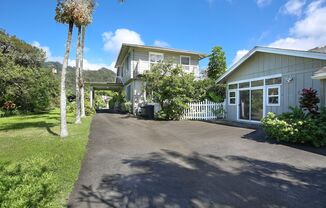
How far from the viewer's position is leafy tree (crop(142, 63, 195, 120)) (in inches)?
606

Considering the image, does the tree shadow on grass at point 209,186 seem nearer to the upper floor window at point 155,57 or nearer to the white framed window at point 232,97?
the white framed window at point 232,97

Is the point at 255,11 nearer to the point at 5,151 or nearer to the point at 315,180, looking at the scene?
the point at 315,180

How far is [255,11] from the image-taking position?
14.2 metres

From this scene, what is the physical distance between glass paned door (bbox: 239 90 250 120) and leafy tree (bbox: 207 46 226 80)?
11723 mm

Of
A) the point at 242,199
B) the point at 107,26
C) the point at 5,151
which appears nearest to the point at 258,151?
the point at 242,199

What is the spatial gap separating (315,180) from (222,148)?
2987 mm

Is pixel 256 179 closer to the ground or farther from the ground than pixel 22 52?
closer to the ground

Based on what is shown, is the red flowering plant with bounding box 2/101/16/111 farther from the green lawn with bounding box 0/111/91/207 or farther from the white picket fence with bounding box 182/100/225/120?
the white picket fence with bounding box 182/100/225/120

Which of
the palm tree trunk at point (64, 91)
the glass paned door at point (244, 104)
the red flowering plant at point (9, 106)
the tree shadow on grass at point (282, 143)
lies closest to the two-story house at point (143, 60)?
the glass paned door at point (244, 104)

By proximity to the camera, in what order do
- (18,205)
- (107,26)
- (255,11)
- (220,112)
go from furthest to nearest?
(107,26) < (220,112) < (255,11) < (18,205)

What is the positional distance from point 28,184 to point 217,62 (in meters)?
24.0

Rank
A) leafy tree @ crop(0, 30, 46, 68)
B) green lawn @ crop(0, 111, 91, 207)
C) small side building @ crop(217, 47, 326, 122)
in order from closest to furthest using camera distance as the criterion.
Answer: green lawn @ crop(0, 111, 91, 207) < small side building @ crop(217, 47, 326, 122) < leafy tree @ crop(0, 30, 46, 68)

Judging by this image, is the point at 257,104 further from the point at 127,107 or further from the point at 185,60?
the point at 127,107

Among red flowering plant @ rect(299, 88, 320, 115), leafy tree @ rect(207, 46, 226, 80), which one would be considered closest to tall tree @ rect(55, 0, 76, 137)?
red flowering plant @ rect(299, 88, 320, 115)
